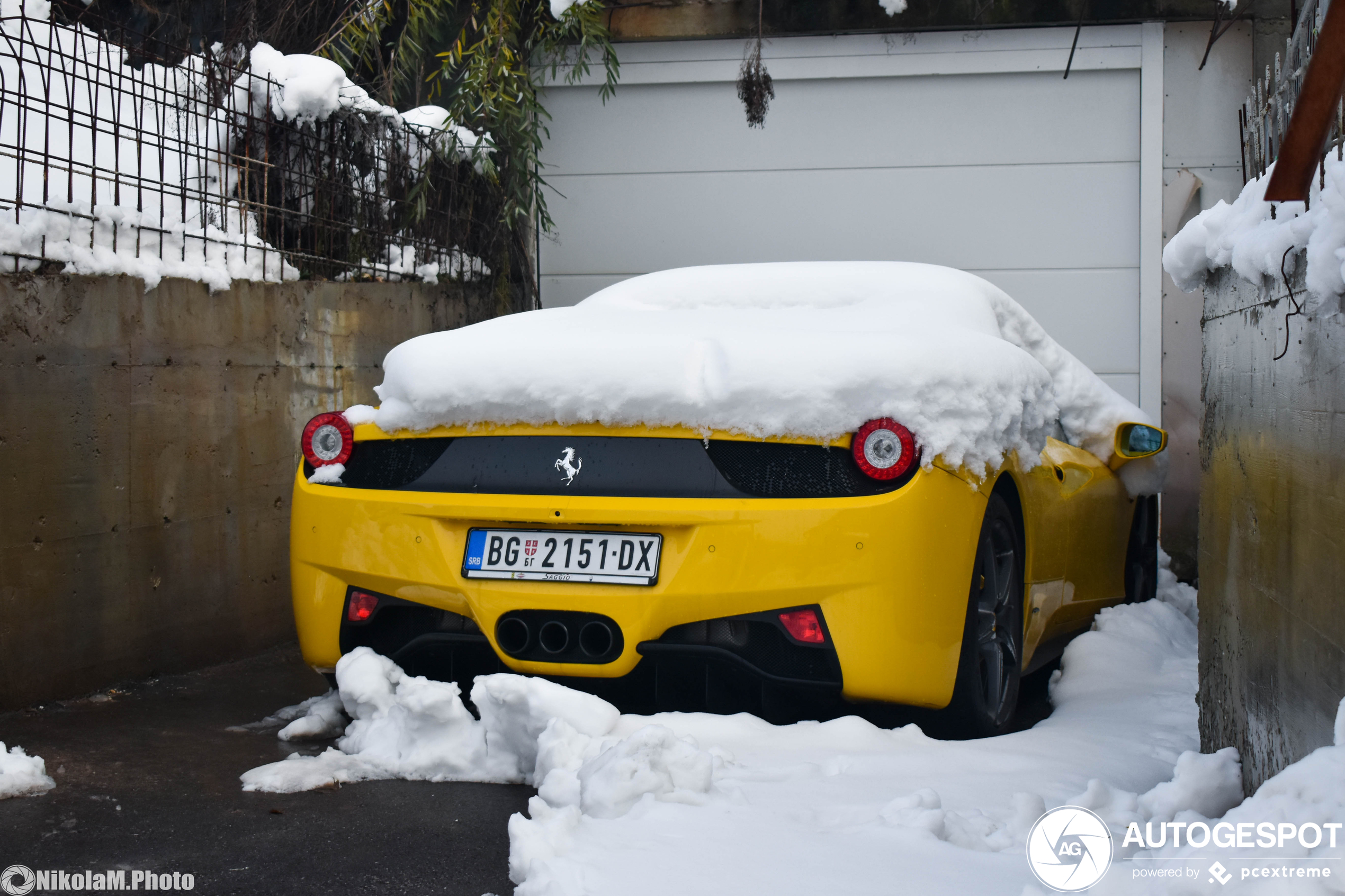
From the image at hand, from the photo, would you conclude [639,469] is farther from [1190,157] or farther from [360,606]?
[1190,157]

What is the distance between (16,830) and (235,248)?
2761 millimetres

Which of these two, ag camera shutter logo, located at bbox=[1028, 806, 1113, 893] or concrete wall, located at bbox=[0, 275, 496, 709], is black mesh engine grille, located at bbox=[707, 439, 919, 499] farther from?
concrete wall, located at bbox=[0, 275, 496, 709]

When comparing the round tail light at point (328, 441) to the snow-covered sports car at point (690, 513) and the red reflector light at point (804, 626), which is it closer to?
the snow-covered sports car at point (690, 513)

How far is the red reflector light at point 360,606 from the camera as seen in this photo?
123 inches

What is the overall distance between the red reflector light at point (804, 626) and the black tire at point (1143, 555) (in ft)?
8.15

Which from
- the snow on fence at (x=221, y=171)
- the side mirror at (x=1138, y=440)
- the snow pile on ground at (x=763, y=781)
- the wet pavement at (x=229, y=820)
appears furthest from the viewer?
the side mirror at (x=1138, y=440)

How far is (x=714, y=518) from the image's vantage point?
2.80 m

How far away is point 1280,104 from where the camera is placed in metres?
2.37

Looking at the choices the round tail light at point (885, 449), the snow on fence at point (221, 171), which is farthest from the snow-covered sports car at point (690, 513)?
the snow on fence at point (221, 171)

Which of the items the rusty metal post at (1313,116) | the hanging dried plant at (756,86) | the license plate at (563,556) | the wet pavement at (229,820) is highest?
the hanging dried plant at (756,86)

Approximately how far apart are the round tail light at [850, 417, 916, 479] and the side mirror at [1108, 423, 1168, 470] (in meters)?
1.85

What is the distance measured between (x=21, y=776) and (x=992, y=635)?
238cm

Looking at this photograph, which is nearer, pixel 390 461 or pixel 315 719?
pixel 390 461

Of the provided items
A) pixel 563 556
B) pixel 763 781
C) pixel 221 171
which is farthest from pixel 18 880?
pixel 221 171
